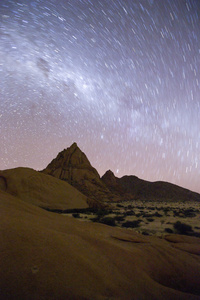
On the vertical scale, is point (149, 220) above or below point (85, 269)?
below

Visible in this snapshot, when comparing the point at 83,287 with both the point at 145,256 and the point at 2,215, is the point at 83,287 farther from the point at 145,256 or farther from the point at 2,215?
the point at 2,215

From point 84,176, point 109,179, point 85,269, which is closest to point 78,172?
point 84,176

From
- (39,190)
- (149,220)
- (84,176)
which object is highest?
(84,176)

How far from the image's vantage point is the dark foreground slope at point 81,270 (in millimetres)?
2791

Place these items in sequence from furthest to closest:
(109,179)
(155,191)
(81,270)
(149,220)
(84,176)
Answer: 1. (155,191)
2. (109,179)
3. (84,176)
4. (149,220)
5. (81,270)

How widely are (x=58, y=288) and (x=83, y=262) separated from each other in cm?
93

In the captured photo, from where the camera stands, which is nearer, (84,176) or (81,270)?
(81,270)

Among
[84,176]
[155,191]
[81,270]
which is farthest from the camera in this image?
[155,191]

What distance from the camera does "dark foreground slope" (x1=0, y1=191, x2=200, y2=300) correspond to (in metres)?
2.79

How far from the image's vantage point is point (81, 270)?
3389mm

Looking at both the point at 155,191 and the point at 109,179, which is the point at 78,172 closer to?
the point at 109,179

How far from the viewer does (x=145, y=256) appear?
16.7 feet

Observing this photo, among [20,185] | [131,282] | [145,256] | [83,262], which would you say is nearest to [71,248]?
[83,262]

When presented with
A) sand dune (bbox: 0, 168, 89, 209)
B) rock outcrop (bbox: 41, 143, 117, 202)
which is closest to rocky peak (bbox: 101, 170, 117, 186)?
rock outcrop (bbox: 41, 143, 117, 202)
